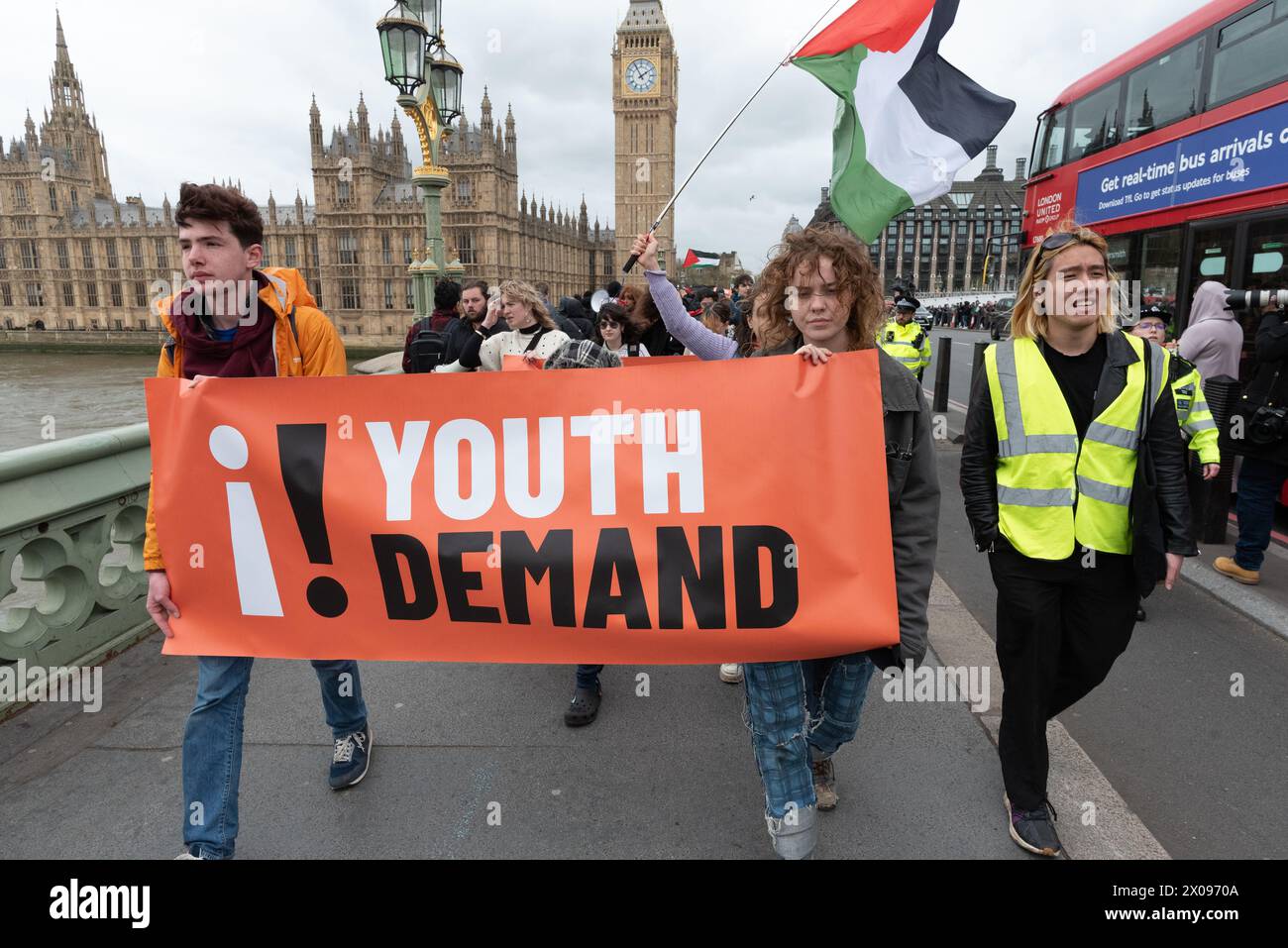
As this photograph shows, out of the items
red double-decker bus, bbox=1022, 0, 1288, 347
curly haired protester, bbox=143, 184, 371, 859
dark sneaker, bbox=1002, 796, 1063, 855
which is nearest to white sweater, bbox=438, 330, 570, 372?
curly haired protester, bbox=143, 184, 371, 859

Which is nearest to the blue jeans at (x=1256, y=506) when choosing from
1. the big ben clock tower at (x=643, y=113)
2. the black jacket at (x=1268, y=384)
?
the black jacket at (x=1268, y=384)

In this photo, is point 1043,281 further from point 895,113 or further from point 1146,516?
point 895,113

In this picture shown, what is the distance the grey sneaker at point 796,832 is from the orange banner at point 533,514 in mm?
470

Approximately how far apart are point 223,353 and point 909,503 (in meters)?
2.33

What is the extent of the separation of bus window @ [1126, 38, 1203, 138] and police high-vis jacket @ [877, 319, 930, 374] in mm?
2866

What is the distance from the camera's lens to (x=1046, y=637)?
2.47 m

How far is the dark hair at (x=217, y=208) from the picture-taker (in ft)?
7.61

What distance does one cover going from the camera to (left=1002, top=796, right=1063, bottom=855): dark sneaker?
245 centimetres

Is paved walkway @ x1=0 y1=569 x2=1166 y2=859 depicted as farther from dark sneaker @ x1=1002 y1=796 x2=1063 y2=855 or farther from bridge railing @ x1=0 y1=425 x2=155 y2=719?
bridge railing @ x1=0 y1=425 x2=155 y2=719

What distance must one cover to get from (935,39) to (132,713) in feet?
16.4

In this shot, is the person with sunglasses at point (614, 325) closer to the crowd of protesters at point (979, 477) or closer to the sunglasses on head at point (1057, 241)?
the crowd of protesters at point (979, 477)

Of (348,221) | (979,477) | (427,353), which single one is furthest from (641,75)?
(979,477)

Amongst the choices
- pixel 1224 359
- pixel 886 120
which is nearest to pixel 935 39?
pixel 886 120

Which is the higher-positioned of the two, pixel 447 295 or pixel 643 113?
pixel 643 113
